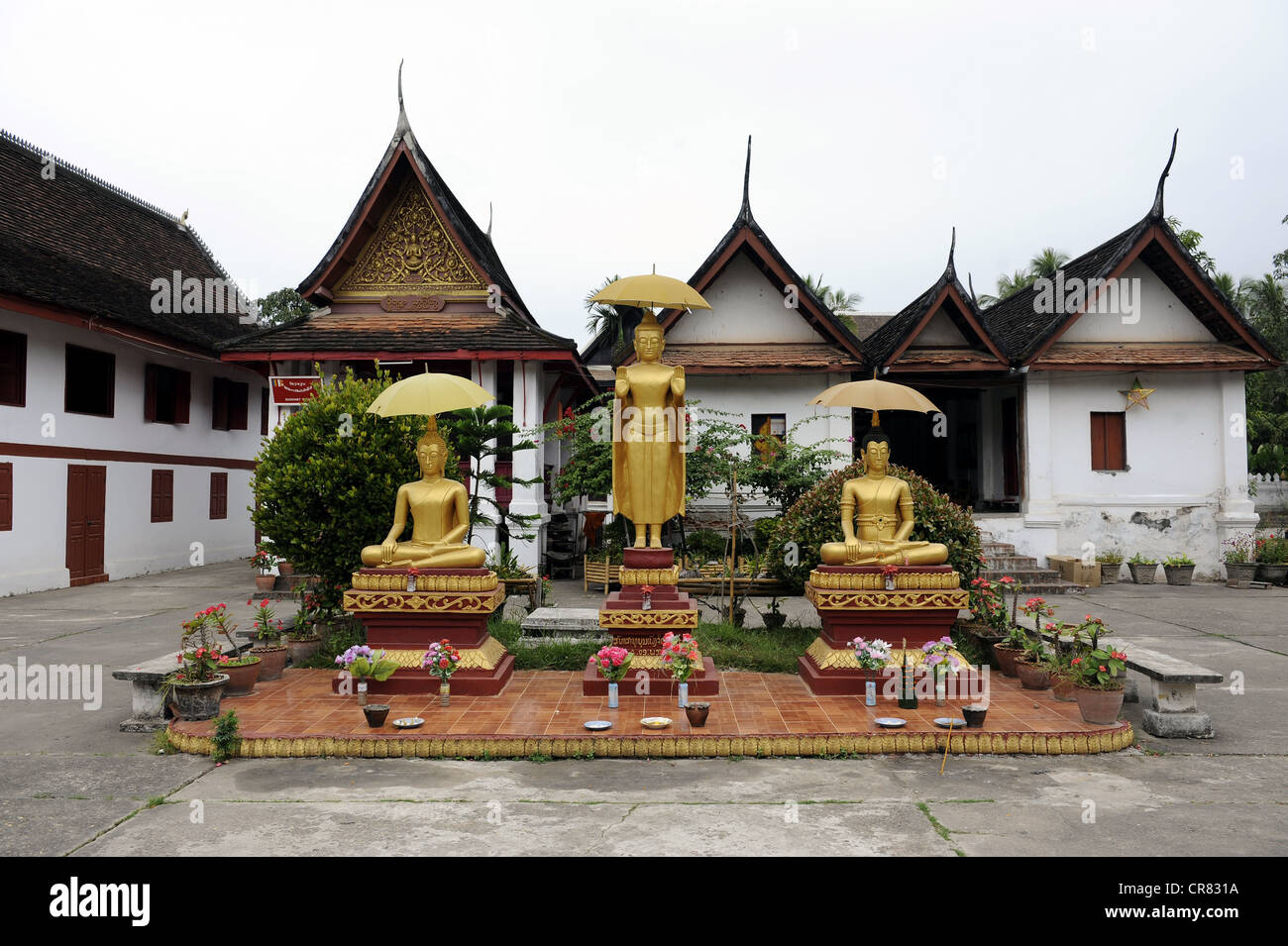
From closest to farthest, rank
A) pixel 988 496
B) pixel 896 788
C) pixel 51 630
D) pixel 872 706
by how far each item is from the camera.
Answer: pixel 896 788
pixel 872 706
pixel 51 630
pixel 988 496

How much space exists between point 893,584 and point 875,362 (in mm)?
10099

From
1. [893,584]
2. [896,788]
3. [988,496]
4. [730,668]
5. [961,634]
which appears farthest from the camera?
[988,496]

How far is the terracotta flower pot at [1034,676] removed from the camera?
Answer: 758 centimetres

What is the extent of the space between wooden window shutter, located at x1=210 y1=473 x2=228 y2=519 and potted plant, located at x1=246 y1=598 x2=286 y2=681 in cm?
1357

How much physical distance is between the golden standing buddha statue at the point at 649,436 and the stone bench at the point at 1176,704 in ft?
13.1

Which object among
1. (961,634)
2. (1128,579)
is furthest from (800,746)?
(1128,579)

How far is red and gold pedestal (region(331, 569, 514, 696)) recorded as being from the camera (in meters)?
7.45

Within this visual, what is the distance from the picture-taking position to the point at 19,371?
14.8 m

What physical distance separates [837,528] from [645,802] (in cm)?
492

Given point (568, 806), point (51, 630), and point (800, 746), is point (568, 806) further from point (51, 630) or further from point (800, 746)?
point (51, 630)

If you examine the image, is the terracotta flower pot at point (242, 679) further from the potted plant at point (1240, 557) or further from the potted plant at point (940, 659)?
the potted plant at point (1240, 557)

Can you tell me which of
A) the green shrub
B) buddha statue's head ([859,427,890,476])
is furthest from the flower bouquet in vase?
the green shrub

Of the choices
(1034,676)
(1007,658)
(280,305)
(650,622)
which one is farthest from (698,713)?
(280,305)

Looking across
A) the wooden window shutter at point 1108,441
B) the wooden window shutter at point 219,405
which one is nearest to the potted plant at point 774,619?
the wooden window shutter at point 1108,441
